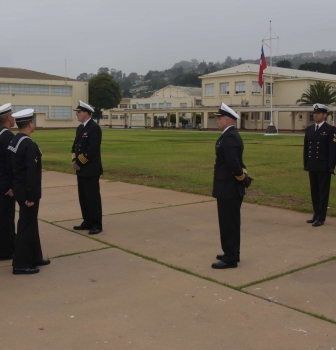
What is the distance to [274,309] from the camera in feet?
15.6

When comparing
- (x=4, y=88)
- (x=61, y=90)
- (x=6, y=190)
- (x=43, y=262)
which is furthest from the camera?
(x=61, y=90)

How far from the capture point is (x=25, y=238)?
5.98m

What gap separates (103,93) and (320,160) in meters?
83.4

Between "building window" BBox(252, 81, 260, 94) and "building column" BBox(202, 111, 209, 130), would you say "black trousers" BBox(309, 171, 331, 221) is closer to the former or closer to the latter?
"building column" BBox(202, 111, 209, 130)

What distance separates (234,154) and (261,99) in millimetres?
74048

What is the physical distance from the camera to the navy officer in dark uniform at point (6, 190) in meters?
6.40

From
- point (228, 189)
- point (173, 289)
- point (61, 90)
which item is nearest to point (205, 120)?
point (61, 90)

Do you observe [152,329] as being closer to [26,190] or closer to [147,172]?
[26,190]

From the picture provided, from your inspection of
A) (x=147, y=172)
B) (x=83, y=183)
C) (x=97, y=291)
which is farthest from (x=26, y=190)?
(x=147, y=172)

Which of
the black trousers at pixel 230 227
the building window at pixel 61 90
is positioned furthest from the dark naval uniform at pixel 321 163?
the building window at pixel 61 90

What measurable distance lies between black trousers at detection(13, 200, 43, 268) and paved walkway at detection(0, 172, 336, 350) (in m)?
0.20

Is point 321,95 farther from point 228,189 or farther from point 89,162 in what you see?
point 228,189

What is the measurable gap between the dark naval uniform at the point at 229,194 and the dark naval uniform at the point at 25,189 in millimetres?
2104

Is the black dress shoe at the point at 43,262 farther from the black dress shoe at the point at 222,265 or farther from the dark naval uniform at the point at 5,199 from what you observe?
the black dress shoe at the point at 222,265
